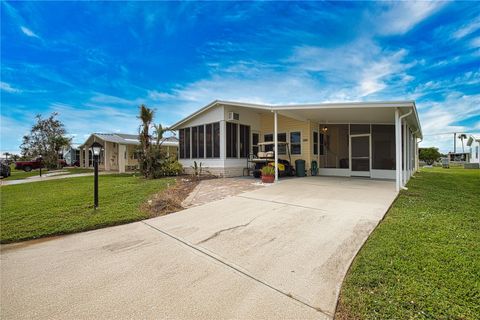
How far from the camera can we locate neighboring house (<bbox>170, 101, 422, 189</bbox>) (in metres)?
10.5

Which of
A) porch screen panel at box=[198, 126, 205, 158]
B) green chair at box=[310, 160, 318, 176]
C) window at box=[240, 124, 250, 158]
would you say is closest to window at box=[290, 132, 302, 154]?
green chair at box=[310, 160, 318, 176]

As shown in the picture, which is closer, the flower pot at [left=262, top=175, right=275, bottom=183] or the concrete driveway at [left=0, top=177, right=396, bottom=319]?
the concrete driveway at [left=0, top=177, right=396, bottom=319]

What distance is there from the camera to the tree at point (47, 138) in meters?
25.8

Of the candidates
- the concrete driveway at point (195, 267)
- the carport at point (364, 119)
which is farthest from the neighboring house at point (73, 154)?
the concrete driveway at point (195, 267)

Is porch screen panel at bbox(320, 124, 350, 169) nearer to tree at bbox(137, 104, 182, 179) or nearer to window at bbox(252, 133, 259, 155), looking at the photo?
window at bbox(252, 133, 259, 155)

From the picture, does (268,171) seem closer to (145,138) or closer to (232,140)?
(232,140)

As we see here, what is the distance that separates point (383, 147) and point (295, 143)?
419 centimetres

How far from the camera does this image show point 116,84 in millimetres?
18141

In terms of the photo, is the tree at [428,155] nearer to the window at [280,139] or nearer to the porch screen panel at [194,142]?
the window at [280,139]

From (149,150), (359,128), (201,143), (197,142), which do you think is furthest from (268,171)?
(149,150)

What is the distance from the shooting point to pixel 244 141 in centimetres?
1267

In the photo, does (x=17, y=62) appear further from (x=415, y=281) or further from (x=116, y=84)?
(x=415, y=281)

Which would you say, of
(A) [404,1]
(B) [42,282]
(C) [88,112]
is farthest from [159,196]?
(C) [88,112]

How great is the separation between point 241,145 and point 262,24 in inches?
244
